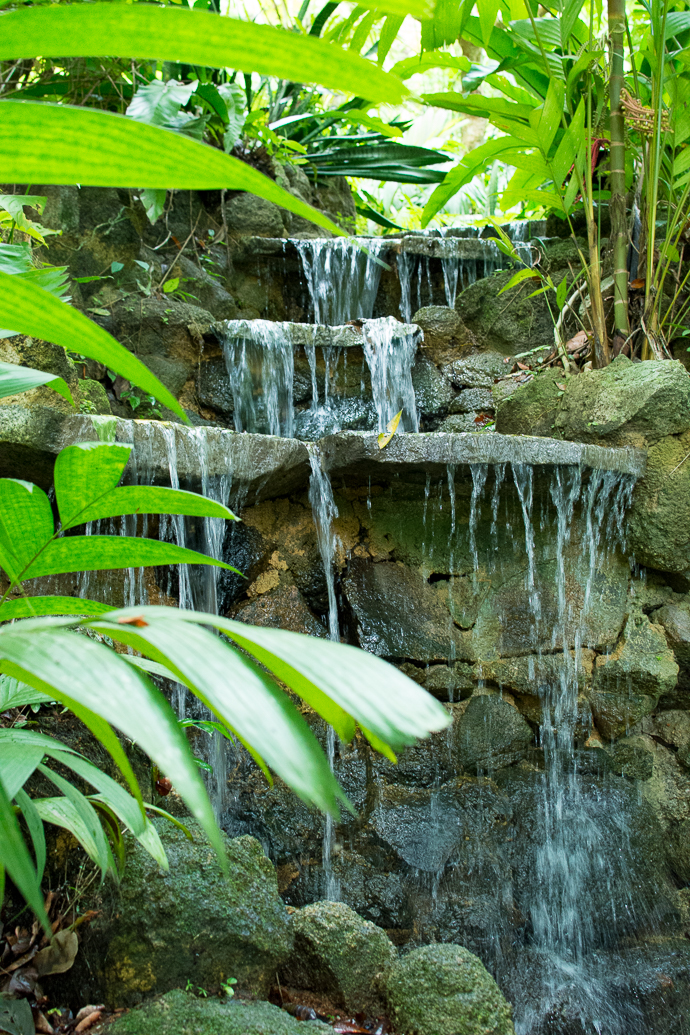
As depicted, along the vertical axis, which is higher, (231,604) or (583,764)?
(231,604)

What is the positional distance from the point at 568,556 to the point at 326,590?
3.89 feet

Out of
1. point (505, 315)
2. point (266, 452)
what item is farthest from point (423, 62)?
point (266, 452)

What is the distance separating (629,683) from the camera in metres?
3.39

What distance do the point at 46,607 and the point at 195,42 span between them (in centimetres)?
54

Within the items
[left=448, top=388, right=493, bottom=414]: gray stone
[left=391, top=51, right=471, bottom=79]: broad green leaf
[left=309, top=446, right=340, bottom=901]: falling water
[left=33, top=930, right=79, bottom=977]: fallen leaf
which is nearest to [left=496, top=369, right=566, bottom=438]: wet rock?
[left=448, top=388, right=493, bottom=414]: gray stone

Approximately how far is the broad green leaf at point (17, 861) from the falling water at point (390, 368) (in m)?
3.88

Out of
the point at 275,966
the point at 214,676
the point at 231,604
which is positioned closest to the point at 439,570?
the point at 231,604

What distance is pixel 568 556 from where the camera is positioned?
3.46 meters

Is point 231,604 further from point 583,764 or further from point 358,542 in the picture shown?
point 583,764

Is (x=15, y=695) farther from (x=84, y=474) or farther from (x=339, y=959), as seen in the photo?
(x=339, y=959)

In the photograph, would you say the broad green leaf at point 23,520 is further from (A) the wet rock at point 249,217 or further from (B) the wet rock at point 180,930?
(A) the wet rock at point 249,217

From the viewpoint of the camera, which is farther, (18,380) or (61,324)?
(18,380)

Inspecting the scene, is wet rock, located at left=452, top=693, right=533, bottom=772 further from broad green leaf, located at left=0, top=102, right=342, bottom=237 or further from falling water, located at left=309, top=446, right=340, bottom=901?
broad green leaf, located at left=0, top=102, right=342, bottom=237

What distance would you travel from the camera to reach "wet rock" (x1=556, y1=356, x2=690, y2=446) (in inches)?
125
